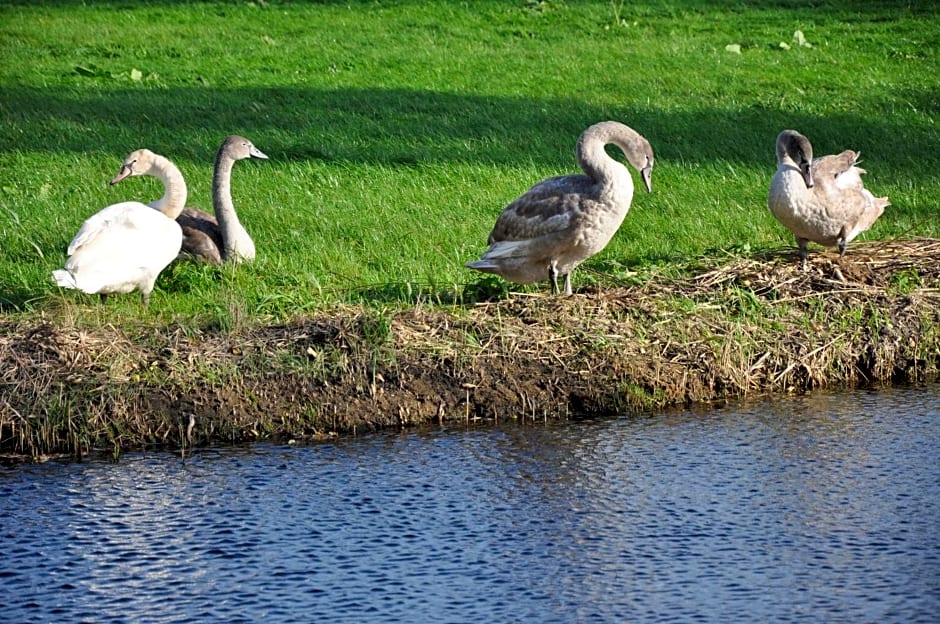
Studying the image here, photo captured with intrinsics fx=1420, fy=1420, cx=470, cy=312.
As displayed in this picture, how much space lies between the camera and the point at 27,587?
6.06 m

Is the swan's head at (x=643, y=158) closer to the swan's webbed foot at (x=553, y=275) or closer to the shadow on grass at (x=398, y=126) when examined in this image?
the swan's webbed foot at (x=553, y=275)

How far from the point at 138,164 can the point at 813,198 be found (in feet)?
16.7

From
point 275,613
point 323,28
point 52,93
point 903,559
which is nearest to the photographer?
point 275,613

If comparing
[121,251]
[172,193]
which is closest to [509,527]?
[121,251]

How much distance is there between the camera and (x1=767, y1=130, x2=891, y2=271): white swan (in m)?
9.70

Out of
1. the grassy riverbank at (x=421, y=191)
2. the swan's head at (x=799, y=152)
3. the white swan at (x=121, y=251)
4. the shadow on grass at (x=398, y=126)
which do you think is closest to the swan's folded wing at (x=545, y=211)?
the grassy riverbank at (x=421, y=191)

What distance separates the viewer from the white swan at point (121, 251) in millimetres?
9141

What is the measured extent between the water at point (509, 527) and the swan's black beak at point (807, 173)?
2.03 meters

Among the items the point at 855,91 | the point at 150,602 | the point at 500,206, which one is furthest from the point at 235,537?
the point at 855,91

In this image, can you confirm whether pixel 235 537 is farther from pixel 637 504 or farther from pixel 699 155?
pixel 699 155

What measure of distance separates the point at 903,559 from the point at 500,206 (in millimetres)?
6401

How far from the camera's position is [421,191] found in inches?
497

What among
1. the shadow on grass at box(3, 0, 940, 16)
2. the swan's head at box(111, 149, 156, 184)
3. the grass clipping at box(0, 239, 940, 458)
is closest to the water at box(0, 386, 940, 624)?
the grass clipping at box(0, 239, 940, 458)

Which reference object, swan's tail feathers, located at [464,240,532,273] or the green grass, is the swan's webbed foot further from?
the green grass
